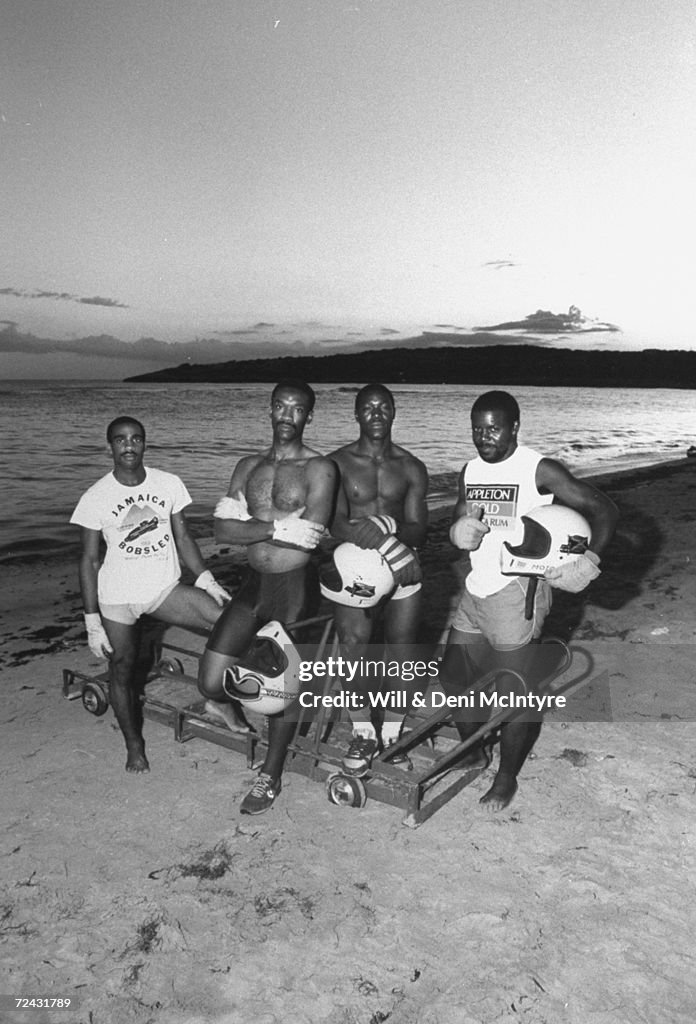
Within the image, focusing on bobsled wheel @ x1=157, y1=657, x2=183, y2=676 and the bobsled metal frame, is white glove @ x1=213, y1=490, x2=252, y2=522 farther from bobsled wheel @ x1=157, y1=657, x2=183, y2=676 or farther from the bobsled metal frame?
bobsled wheel @ x1=157, y1=657, x2=183, y2=676

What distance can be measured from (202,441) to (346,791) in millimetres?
32171

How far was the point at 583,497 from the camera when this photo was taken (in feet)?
14.2

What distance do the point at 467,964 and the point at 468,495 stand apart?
8.61 feet

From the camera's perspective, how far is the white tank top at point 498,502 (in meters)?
4.59

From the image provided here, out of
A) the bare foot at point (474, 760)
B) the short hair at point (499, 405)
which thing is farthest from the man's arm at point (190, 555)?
the short hair at point (499, 405)

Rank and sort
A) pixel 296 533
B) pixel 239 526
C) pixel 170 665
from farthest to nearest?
1. pixel 170 665
2. pixel 239 526
3. pixel 296 533

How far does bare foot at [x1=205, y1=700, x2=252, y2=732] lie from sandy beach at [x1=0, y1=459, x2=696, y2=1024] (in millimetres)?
230

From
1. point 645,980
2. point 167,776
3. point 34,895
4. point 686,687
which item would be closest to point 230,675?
point 167,776

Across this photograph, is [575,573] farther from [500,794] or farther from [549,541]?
[500,794]

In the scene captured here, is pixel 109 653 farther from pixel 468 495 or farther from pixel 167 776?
pixel 468 495

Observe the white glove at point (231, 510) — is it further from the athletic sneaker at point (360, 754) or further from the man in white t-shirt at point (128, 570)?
the athletic sneaker at point (360, 754)

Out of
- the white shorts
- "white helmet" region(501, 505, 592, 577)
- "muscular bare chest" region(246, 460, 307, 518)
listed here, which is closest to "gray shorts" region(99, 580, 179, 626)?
Result: "muscular bare chest" region(246, 460, 307, 518)

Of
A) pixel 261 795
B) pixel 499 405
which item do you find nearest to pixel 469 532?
pixel 499 405

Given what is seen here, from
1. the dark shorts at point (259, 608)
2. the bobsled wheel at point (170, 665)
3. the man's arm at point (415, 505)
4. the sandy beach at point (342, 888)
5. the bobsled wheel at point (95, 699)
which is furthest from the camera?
the bobsled wheel at point (170, 665)
